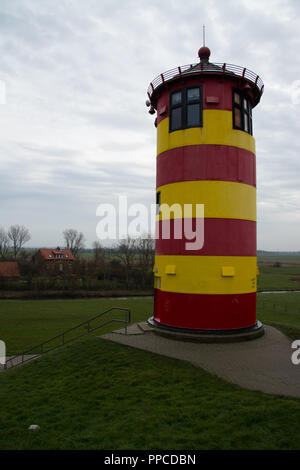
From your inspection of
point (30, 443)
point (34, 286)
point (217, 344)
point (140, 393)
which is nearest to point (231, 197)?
point (217, 344)

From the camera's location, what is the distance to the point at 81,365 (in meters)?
9.67

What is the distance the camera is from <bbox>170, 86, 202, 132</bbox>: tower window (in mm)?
12305

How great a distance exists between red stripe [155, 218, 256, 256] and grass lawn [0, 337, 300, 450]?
4.17 meters

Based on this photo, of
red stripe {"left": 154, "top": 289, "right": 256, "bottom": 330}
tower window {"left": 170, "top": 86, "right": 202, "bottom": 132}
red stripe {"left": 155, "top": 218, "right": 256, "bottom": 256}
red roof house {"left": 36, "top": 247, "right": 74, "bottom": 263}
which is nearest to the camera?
red stripe {"left": 154, "top": 289, "right": 256, "bottom": 330}

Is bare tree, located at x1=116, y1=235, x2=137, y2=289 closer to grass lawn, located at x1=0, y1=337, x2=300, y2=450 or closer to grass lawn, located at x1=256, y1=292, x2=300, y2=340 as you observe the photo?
grass lawn, located at x1=256, y1=292, x2=300, y2=340

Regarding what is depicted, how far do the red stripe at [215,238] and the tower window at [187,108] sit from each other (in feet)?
12.4

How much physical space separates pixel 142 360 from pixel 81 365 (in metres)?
1.85

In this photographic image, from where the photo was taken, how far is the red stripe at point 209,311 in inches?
463

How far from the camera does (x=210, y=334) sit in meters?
11.6

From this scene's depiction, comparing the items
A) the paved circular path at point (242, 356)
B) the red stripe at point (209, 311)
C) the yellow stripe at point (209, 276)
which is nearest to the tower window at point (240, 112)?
the yellow stripe at point (209, 276)

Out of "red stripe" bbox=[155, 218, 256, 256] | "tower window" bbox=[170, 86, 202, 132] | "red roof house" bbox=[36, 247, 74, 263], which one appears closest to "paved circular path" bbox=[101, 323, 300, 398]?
"red stripe" bbox=[155, 218, 256, 256]

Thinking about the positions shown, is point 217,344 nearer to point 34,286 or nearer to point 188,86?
point 188,86

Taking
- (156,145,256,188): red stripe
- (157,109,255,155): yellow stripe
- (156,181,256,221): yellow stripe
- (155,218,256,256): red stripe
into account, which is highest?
(157,109,255,155): yellow stripe

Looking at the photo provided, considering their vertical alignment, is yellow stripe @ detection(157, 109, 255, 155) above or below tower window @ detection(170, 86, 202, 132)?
below
